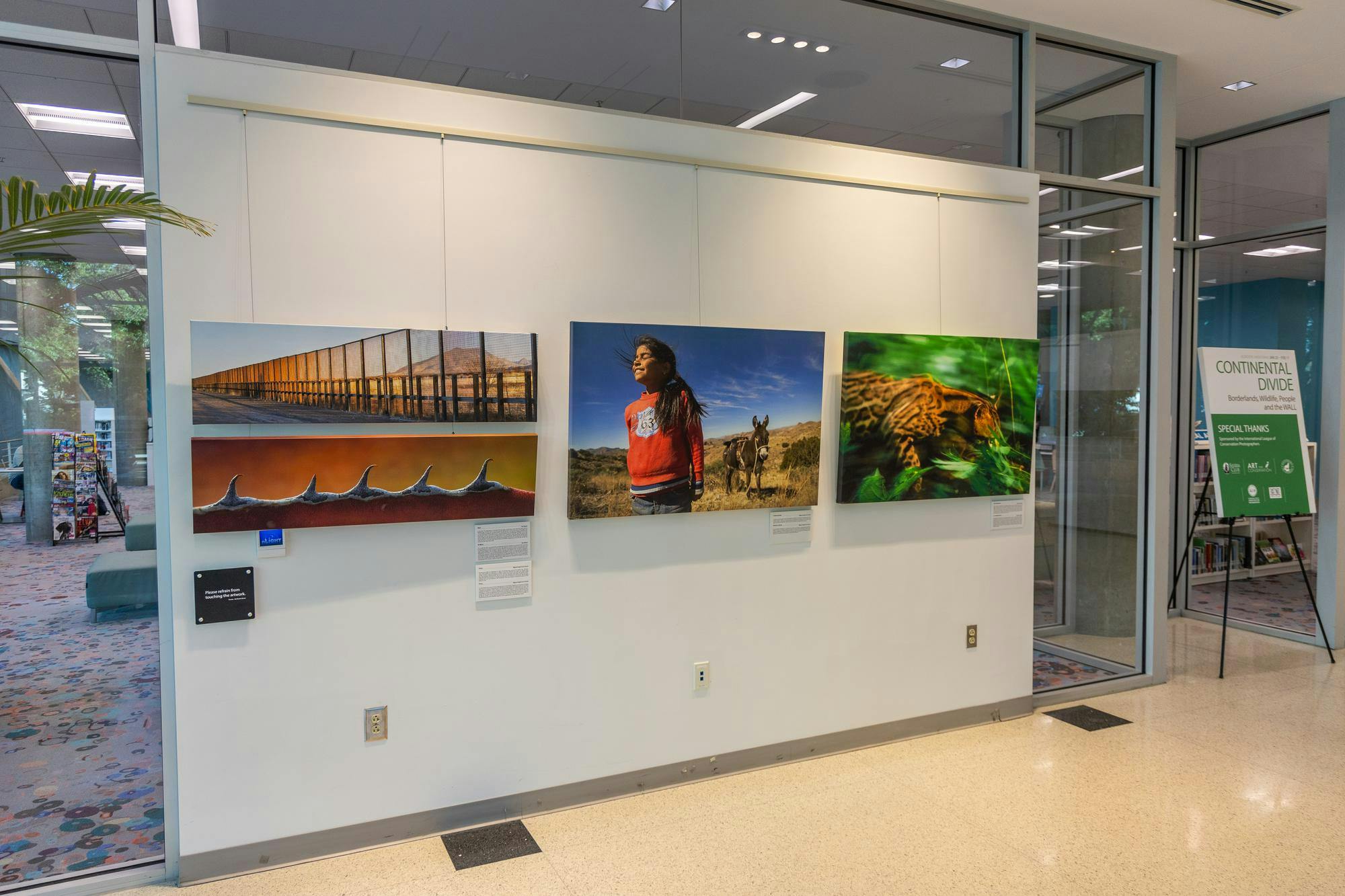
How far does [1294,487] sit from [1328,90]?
7.95 ft

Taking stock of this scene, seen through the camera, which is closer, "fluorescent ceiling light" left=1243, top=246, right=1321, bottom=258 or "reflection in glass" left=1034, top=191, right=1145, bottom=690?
"reflection in glass" left=1034, top=191, right=1145, bottom=690

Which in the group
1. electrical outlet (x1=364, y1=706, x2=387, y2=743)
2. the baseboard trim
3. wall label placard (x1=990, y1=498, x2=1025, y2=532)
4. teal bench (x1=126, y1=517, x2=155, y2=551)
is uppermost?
teal bench (x1=126, y1=517, x2=155, y2=551)

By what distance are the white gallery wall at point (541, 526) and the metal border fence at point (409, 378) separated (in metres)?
0.10

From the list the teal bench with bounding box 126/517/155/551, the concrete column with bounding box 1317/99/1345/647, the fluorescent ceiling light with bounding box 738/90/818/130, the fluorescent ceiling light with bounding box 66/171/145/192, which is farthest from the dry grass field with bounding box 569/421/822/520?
the concrete column with bounding box 1317/99/1345/647

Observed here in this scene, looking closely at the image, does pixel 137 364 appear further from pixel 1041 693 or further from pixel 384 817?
pixel 1041 693

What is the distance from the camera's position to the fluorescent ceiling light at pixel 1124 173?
15.5 feet

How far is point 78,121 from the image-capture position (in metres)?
2.81

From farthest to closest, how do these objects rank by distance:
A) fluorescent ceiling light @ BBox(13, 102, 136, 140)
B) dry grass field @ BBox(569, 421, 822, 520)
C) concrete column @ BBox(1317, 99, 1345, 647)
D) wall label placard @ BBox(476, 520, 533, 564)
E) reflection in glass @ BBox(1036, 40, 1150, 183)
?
concrete column @ BBox(1317, 99, 1345, 647) < reflection in glass @ BBox(1036, 40, 1150, 183) < dry grass field @ BBox(569, 421, 822, 520) < wall label placard @ BBox(476, 520, 533, 564) < fluorescent ceiling light @ BBox(13, 102, 136, 140)

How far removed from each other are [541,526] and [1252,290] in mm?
5471

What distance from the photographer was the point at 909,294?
159 inches

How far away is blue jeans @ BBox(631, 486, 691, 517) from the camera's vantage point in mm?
3438

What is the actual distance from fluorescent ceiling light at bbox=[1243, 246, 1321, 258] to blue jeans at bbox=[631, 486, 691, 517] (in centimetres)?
483

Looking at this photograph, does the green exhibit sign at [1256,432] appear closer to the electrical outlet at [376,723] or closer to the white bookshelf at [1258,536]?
the white bookshelf at [1258,536]

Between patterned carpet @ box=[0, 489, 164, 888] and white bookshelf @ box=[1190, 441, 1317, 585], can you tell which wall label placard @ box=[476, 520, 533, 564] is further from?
white bookshelf @ box=[1190, 441, 1317, 585]
